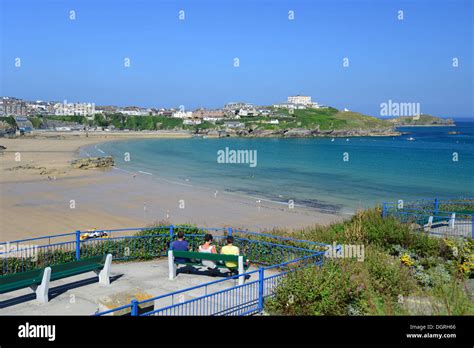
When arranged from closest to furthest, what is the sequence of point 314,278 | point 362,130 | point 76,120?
point 314,278 → point 362,130 → point 76,120

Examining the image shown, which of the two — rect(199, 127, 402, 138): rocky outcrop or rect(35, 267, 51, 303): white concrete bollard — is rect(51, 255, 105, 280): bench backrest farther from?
rect(199, 127, 402, 138): rocky outcrop


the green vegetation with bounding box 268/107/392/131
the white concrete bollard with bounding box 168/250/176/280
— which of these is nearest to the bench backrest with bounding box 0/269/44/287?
the white concrete bollard with bounding box 168/250/176/280

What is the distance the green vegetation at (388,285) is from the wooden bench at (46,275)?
3.60 metres

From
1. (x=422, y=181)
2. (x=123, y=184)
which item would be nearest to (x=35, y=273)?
(x=123, y=184)

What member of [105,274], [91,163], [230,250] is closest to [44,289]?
[105,274]

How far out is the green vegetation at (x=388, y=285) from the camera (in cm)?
643

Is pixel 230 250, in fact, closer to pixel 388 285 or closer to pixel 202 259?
pixel 202 259

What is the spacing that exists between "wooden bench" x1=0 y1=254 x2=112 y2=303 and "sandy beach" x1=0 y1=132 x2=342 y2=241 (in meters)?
11.5

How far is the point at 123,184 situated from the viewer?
38281mm

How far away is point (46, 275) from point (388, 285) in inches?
240

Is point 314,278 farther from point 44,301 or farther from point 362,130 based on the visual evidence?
point 362,130

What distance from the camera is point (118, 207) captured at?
27562mm

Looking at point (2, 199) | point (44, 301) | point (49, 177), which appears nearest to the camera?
point (44, 301)
